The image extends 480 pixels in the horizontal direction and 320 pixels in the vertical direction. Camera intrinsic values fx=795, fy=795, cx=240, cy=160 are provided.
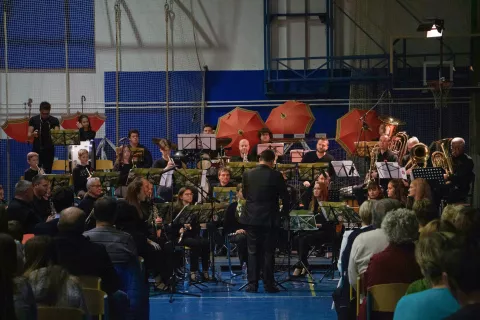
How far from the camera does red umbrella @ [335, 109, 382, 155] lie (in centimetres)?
1628

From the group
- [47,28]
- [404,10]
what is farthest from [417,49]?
[47,28]

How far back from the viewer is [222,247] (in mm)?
14656

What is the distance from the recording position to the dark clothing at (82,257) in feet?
19.9

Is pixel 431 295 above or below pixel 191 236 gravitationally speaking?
above

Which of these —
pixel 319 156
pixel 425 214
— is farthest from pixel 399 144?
pixel 425 214

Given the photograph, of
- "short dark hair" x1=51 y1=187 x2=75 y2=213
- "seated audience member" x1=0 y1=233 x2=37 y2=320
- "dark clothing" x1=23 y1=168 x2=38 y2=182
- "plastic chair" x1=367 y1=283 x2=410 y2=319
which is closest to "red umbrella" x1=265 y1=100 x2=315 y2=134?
"dark clothing" x1=23 y1=168 x2=38 y2=182

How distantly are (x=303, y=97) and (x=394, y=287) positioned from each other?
14129 millimetres

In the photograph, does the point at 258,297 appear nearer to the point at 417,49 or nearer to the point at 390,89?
the point at 390,89

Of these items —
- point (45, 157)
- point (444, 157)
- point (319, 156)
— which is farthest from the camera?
point (45, 157)

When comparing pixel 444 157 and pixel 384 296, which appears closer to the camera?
pixel 384 296

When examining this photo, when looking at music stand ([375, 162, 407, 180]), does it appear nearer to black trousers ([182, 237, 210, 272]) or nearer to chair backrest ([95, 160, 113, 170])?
black trousers ([182, 237, 210, 272])

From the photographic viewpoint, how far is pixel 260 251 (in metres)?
11.5

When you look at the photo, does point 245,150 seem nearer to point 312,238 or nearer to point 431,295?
point 312,238

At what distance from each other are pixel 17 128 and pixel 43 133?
2.17m
